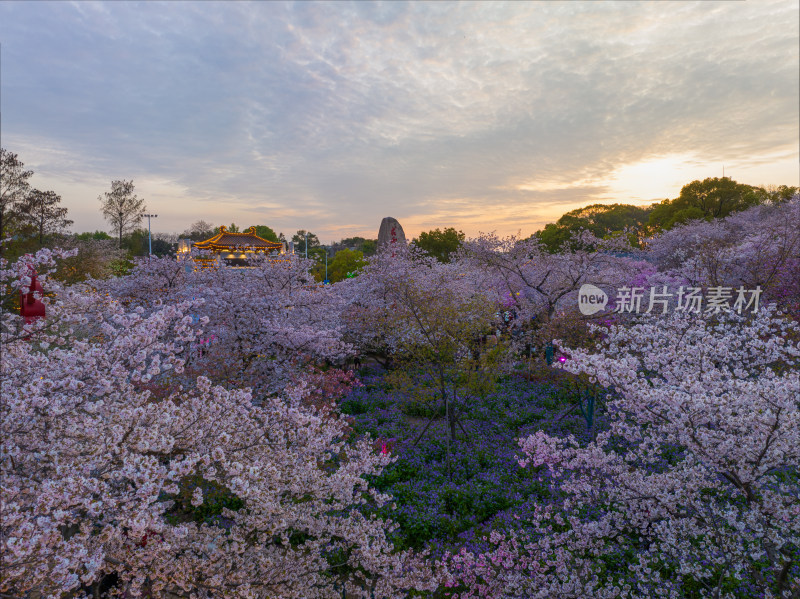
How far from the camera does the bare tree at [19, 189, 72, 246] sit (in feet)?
114

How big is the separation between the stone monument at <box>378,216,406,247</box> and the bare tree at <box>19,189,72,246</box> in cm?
2665

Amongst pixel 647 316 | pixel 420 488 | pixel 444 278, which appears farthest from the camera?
pixel 444 278

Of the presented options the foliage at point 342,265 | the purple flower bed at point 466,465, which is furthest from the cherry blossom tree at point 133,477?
the foliage at point 342,265

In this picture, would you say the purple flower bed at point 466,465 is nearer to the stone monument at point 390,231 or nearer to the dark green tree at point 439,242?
the stone monument at point 390,231

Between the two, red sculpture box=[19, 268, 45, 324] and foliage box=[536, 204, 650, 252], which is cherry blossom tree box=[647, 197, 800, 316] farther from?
foliage box=[536, 204, 650, 252]

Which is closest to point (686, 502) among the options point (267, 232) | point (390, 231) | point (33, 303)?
point (33, 303)

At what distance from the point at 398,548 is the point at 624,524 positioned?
369 cm

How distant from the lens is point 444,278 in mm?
25484

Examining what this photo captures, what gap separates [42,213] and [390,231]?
28952 millimetres

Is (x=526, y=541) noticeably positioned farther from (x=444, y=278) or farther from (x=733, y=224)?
(x=733, y=224)

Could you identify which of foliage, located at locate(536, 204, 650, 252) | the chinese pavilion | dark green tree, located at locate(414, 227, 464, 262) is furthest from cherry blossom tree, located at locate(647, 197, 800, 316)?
the chinese pavilion

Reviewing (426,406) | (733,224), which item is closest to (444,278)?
(426,406)

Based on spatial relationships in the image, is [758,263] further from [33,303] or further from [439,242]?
[439,242]

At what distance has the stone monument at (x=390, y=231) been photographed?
111ft
